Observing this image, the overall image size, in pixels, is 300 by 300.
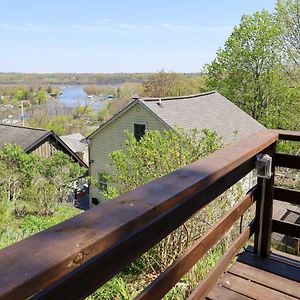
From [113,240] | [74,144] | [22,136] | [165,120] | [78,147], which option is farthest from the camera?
[74,144]

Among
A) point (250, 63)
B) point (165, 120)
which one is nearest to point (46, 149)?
point (165, 120)

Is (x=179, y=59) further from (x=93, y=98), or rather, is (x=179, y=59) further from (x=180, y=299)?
(x=180, y=299)

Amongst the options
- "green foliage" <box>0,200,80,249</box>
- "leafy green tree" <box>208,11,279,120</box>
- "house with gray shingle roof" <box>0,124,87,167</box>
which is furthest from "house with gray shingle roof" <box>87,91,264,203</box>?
"house with gray shingle roof" <box>0,124,87,167</box>

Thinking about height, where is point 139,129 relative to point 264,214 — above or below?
below

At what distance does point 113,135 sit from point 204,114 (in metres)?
3.69

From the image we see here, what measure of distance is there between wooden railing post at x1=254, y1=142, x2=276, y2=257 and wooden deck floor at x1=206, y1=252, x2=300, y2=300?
71 mm

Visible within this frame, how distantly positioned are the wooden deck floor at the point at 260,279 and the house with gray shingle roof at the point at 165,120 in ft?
30.1

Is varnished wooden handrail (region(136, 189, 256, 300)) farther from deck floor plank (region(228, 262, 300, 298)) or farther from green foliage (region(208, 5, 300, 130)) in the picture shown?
green foliage (region(208, 5, 300, 130))

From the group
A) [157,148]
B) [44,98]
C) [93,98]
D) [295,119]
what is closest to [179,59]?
[93,98]

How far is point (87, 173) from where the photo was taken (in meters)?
16.8

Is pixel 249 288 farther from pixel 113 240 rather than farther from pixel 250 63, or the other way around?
pixel 250 63

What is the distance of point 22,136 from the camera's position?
1794 centimetres

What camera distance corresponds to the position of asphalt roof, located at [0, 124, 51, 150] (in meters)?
17.1

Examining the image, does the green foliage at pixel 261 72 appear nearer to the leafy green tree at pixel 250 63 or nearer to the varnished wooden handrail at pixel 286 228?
the leafy green tree at pixel 250 63
